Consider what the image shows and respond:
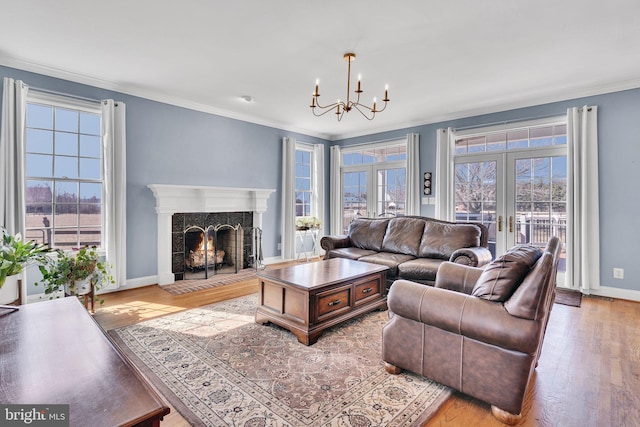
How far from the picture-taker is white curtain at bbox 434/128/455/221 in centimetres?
540

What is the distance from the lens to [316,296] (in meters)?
2.79

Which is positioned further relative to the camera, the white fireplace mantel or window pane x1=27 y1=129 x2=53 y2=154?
the white fireplace mantel

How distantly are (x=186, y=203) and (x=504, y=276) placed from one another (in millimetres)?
4274

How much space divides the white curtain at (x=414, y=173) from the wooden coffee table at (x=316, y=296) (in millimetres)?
2607

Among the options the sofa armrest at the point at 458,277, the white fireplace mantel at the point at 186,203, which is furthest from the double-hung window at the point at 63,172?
the sofa armrest at the point at 458,277

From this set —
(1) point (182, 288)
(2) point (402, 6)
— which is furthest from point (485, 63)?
(1) point (182, 288)

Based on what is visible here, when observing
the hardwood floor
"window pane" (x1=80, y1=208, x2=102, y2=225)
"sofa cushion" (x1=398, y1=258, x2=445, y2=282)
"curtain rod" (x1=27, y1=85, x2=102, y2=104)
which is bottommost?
the hardwood floor

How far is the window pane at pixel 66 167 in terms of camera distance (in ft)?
12.8

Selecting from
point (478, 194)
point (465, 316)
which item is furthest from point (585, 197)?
point (465, 316)

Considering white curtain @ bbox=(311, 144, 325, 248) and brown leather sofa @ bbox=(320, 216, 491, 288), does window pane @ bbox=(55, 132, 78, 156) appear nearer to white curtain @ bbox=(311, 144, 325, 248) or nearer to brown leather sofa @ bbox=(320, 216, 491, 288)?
brown leather sofa @ bbox=(320, 216, 491, 288)

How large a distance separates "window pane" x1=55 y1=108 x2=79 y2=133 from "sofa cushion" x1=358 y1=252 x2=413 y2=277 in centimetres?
393

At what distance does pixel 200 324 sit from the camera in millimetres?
3146

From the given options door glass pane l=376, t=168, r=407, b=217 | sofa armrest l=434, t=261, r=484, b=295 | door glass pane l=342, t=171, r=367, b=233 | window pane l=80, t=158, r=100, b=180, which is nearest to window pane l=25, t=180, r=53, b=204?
window pane l=80, t=158, r=100, b=180

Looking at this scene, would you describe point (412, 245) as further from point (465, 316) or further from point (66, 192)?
point (66, 192)
